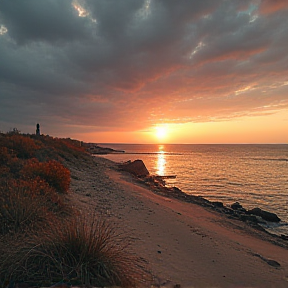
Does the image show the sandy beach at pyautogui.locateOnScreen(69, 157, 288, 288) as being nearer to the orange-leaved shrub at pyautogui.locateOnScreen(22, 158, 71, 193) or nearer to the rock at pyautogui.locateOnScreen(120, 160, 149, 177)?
the orange-leaved shrub at pyautogui.locateOnScreen(22, 158, 71, 193)

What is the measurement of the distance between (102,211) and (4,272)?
4413mm

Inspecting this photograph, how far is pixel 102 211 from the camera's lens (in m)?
7.84

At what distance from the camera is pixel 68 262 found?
3750mm

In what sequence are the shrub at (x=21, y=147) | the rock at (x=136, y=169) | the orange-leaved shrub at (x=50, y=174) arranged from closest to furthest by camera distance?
the orange-leaved shrub at (x=50, y=174)
the shrub at (x=21, y=147)
the rock at (x=136, y=169)

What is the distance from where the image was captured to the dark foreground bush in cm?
341

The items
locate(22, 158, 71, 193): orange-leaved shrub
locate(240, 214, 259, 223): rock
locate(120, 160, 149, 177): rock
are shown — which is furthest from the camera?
locate(120, 160, 149, 177): rock

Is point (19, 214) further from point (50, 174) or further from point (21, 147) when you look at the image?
point (21, 147)

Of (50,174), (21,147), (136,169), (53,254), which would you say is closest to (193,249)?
(53,254)

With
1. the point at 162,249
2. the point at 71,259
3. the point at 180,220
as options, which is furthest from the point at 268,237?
the point at 71,259

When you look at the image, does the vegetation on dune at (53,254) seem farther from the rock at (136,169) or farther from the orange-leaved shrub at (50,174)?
the rock at (136,169)

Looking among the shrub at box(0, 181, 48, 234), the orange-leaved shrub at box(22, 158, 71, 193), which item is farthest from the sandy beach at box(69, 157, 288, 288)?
the shrub at box(0, 181, 48, 234)

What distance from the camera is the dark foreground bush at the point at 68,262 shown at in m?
3.41

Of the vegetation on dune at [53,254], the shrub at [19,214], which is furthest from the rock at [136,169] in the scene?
the vegetation on dune at [53,254]

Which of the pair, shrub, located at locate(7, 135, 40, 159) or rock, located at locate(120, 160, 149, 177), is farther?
rock, located at locate(120, 160, 149, 177)
